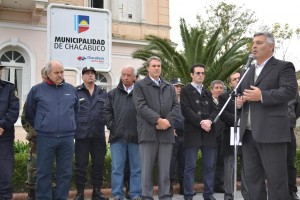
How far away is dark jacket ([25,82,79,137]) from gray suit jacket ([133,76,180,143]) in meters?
Answer: 0.97

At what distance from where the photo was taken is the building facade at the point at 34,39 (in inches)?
698

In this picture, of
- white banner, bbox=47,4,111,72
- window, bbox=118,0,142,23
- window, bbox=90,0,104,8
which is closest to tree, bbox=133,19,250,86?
window, bbox=118,0,142,23

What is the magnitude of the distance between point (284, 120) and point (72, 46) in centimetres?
397

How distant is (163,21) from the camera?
21.8 metres

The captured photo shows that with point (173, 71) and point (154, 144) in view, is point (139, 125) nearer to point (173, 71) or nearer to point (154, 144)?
point (154, 144)

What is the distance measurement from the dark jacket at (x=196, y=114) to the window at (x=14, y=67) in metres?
12.3

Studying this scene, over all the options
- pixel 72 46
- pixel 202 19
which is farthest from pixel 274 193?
pixel 202 19

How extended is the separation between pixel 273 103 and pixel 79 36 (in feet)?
13.1

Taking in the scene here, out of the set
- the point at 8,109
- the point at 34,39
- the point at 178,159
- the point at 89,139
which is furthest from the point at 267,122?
the point at 34,39

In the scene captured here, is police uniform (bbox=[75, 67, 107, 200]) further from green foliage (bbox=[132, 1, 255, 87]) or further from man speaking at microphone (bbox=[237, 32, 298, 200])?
green foliage (bbox=[132, 1, 255, 87])

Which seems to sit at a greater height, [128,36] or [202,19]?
[202,19]

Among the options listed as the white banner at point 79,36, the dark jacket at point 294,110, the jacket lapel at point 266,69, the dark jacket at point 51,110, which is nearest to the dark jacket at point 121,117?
the white banner at point 79,36

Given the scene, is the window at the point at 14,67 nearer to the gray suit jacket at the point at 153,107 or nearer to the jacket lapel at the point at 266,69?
the gray suit jacket at the point at 153,107

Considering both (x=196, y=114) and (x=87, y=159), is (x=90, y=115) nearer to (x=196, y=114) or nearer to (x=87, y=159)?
(x=87, y=159)
